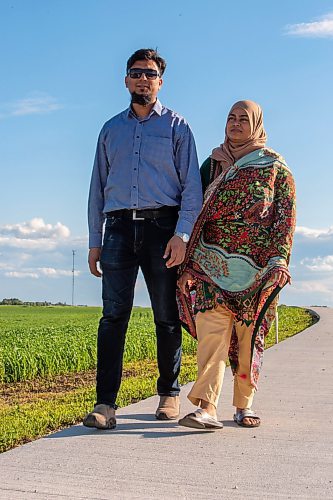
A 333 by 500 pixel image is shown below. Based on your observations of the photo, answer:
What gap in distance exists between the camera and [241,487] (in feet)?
14.9

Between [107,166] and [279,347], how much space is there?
743 cm

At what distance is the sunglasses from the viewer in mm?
6000

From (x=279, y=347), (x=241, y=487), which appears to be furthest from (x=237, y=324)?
(x=279, y=347)

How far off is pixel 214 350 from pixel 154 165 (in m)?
1.24

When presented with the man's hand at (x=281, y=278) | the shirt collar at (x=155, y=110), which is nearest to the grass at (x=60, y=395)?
the man's hand at (x=281, y=278)

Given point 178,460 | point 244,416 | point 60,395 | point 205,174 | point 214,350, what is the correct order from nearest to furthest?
point 178,460, point 214,350, point 244,416, point 205,174, point 60,395

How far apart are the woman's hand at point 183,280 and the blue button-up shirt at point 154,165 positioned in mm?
352

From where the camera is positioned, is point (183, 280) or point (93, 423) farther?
point (183, 280)

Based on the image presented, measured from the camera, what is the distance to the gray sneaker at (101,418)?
585 centimetres

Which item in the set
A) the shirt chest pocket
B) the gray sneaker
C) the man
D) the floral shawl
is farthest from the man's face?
the gray sneaker

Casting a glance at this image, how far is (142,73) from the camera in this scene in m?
6.00

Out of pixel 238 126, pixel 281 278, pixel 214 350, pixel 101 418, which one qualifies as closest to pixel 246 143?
pixel 238 126

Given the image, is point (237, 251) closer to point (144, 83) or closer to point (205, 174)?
point (205, 174)

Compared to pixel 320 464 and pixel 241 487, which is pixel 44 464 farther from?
pixel 320 464
